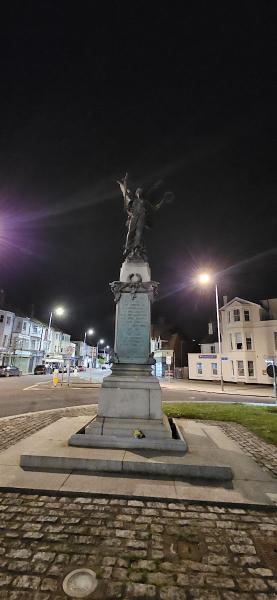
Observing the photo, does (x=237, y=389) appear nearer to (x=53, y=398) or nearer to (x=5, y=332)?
(x=53, y=398)

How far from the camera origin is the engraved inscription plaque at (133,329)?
7754mm

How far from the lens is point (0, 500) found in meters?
4.06

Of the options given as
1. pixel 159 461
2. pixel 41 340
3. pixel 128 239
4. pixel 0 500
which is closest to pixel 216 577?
pixel 159 461

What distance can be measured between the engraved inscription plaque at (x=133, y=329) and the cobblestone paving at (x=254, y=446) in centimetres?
360

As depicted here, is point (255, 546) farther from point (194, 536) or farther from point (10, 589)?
point (10, 589)

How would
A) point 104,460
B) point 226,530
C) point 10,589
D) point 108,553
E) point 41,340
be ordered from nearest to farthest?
point 10,589 → point 108,553 → point 226,530 → point 104,460 → point 41,340

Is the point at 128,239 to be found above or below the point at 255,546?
above

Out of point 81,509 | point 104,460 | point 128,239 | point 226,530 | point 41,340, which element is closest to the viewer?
point 226,530

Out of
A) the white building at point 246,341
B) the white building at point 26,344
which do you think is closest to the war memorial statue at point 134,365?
the white building at point 246,341

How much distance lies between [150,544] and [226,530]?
1.07 m

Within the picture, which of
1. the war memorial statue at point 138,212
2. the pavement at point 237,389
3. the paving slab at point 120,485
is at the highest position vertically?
the war memorial statue at point 138,212

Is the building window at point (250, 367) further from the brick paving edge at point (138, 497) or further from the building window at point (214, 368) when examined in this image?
the brick paving edge at point (138, 497)

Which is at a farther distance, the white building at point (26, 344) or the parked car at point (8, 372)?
the white building at point (26, 344)

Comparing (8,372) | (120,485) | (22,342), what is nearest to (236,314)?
(8,372)
